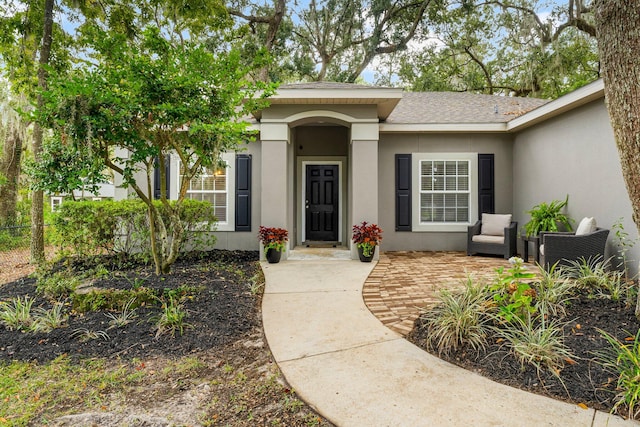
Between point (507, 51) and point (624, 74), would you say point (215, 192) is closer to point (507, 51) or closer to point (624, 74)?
point (624, 74)

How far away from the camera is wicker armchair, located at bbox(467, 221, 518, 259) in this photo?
6.50 m

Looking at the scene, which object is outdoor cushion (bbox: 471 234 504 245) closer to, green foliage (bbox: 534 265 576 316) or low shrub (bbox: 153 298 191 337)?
green foliage (bbox: 534 265 576 316)

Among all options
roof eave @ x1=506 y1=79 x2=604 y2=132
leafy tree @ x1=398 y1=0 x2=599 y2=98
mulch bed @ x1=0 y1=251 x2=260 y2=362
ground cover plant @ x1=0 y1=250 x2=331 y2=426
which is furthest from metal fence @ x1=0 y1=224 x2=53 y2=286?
leafy tree @ x1=398 y1=0 x2=599 y2=98

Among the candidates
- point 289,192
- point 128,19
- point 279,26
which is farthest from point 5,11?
point 279,26

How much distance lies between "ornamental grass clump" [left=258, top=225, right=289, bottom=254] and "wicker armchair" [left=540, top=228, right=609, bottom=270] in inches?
155

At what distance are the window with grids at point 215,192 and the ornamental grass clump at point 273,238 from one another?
5.60 feet

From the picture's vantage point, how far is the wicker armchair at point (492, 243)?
650cm

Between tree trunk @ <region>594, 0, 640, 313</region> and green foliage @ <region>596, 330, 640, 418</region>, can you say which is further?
tree trunk @ <region>594, 0, 640, 313</region>

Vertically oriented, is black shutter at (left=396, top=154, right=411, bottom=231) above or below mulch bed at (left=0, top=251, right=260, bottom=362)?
above

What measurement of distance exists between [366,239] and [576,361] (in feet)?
13.0

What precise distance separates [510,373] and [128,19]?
9109 mm

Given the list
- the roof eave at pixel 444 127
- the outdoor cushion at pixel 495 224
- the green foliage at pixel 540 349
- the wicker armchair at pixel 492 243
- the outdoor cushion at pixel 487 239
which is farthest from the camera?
the roof eave at pixel 444 127

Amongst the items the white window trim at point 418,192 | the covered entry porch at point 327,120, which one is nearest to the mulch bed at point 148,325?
the covered entry porch at point 327,120

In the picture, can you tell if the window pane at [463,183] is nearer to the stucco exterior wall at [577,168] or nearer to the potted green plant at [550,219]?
the stucco exterior wall at [577,168]
